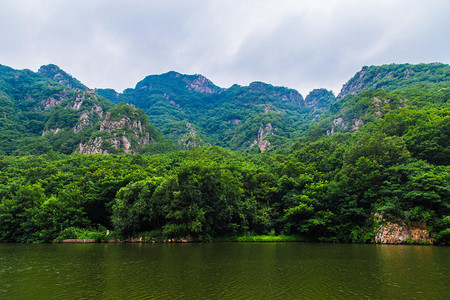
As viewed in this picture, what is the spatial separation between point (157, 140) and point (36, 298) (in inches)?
4614

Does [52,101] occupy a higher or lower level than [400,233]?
Result: higher

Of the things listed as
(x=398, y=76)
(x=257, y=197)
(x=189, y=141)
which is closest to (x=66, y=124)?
(x=189, y=141)

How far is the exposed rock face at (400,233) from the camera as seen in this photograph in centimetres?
3394

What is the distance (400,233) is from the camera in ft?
116

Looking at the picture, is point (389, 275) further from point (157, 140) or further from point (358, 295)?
point (157, 140)

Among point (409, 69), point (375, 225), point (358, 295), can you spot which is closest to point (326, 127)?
point (409, 69)

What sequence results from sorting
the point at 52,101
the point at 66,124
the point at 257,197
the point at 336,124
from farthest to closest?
the point at 52,101 → the point at 66,124 → the point at 336,124 → the point at 257,197

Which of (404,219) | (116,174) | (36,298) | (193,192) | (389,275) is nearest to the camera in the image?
(36,298)

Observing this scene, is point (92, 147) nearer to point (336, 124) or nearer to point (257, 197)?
point (257, 197)

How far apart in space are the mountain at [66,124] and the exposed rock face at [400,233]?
89.8 meters

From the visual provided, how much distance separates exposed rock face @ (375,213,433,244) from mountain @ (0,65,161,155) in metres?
89.8

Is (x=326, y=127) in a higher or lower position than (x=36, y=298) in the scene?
higher

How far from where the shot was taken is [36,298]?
10484 millimetres

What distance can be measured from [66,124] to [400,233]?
131m
